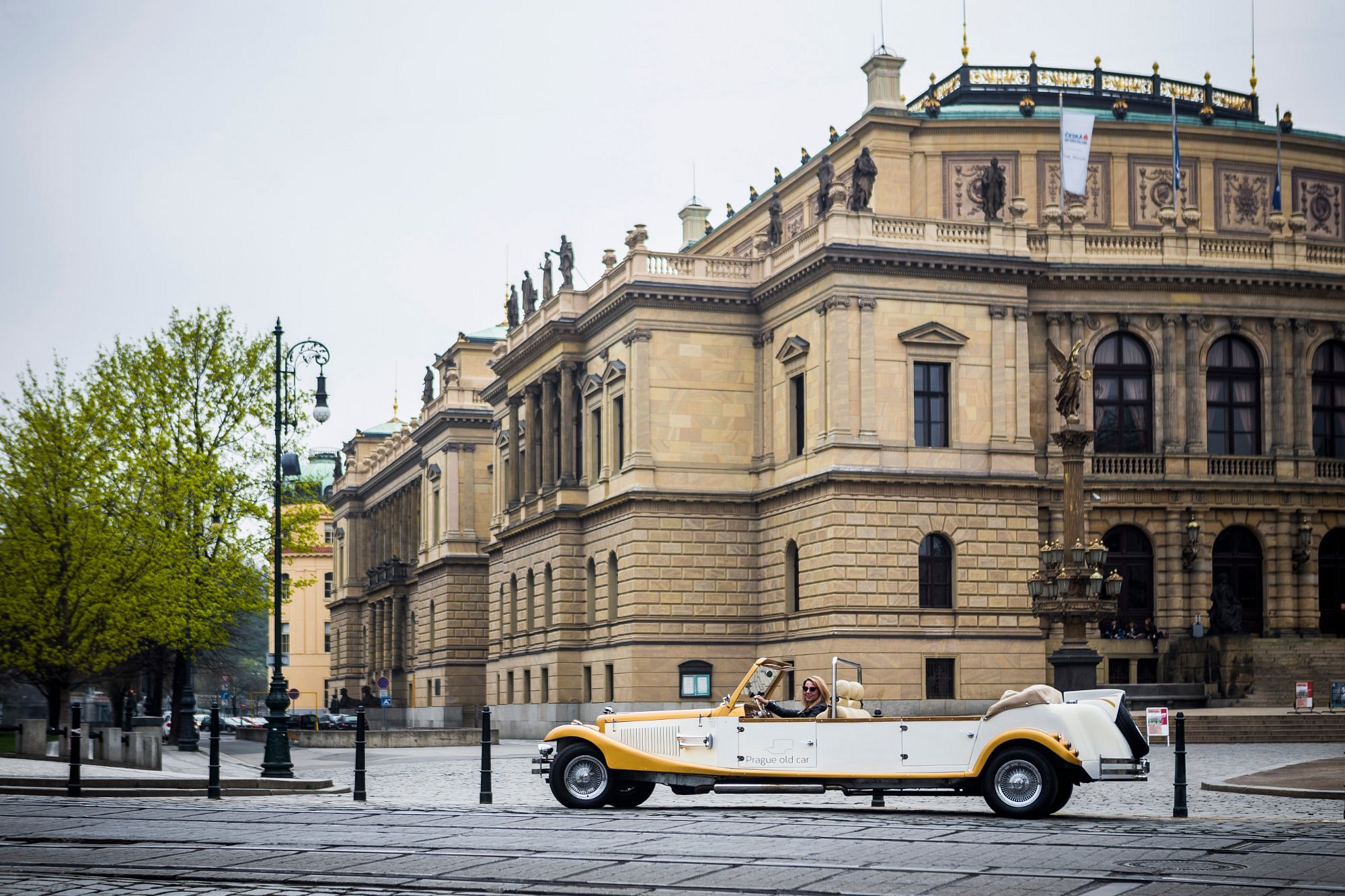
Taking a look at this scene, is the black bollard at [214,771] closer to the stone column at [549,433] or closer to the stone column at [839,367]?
the stone column at [839,367]

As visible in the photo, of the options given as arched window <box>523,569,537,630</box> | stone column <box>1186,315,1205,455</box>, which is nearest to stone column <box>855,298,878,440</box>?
stone column <box>1186,315,1205,455</box>

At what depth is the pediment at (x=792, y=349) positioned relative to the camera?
59719mm

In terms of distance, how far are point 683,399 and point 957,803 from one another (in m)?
38.0

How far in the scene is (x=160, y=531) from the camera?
2035 inches

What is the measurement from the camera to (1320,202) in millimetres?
71188

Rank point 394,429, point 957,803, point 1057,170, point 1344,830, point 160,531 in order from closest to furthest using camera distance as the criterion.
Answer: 1. point 1344,830
2. point 957,803
3. point 160,531
4. point 1057,170
5. point 394,429

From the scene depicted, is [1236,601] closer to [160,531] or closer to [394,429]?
[160,531]

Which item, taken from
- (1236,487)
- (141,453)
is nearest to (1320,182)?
(1236,487)

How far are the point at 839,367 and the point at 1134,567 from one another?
42.3ft

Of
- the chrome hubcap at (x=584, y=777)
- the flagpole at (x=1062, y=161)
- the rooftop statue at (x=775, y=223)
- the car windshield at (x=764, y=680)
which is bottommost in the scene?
the chrome hubcap at (x=584, y=777)

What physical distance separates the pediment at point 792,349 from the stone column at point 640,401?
15.5 ft

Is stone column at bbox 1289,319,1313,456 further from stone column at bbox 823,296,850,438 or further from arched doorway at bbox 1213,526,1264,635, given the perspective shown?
stone column at bbox 823,296,850,438

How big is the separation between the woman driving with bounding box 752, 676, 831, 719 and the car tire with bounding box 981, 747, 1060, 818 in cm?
249

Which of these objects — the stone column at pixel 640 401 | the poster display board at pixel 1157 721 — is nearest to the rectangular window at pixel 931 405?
the stone column at pixel 640 401
